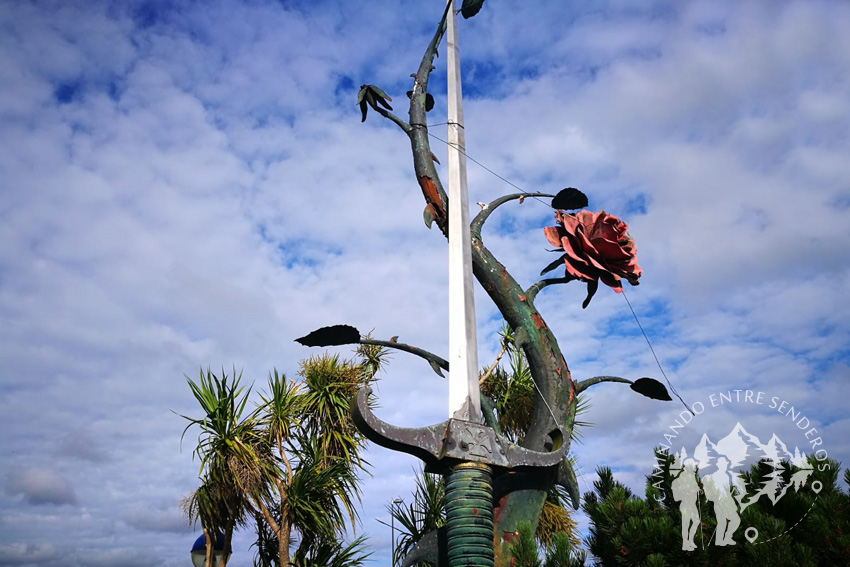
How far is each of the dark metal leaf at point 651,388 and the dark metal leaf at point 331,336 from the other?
260 centimetres

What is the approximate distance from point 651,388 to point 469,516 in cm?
279

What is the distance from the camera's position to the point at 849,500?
16.6 ft

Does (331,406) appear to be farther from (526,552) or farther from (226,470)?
(526,552)

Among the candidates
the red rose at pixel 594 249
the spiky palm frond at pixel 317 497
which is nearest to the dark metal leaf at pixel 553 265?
the red rose at pixel 594 249

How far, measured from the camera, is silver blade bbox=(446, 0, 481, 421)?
19.4 ft

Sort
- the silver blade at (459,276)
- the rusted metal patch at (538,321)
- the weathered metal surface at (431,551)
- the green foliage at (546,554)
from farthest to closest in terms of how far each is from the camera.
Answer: the rusted metal patch at (538,321)
the weathered metal surface at (431,551)
the silver blade at (459,276)
the green foliage at (546,554)

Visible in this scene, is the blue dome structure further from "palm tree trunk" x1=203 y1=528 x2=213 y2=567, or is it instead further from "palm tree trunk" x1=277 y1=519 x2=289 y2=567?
"palm tree trunk" x1=277 y1=519 x2=289 y2=567

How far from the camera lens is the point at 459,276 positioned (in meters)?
6.46

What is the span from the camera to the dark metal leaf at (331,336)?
6832mm

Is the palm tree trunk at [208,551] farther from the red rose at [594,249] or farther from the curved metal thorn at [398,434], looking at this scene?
the red rose at [594,249]

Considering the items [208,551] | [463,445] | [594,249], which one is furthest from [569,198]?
[208,551]

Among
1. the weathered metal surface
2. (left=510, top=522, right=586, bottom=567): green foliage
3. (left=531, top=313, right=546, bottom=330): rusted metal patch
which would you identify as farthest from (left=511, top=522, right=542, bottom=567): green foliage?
(left=531, top=313, right=546, bottom=330): rusted metal patch

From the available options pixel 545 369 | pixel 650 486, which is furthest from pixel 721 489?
pixel 545 369

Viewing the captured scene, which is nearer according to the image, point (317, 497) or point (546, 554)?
point (546, 554)
